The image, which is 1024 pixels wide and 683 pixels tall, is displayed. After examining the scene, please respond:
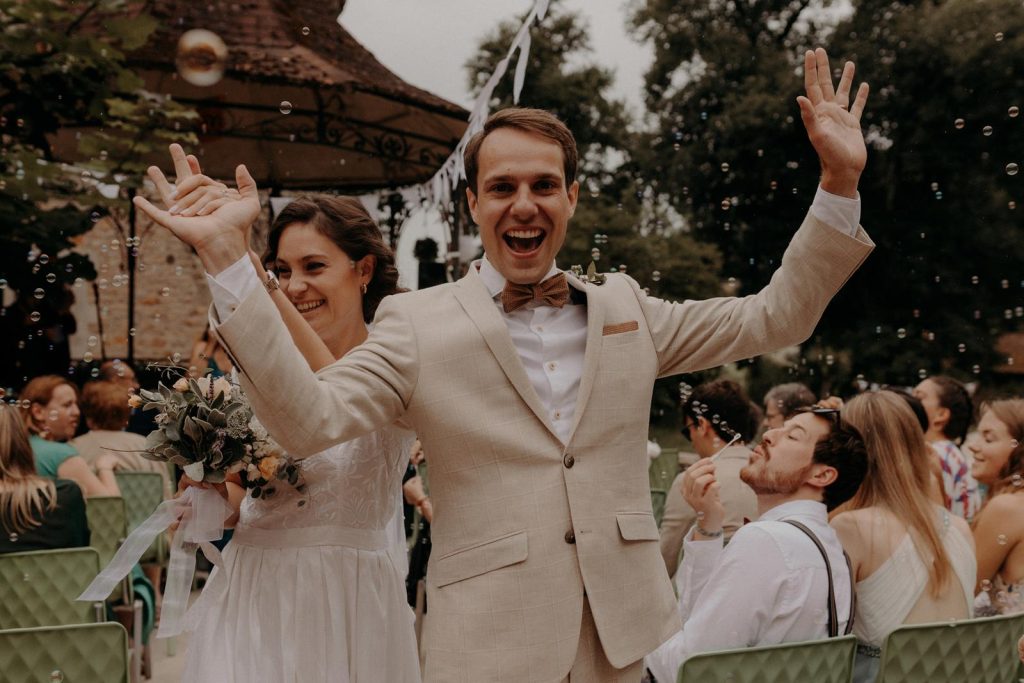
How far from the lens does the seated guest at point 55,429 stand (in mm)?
4754

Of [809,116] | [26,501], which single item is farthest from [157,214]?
[26,501]

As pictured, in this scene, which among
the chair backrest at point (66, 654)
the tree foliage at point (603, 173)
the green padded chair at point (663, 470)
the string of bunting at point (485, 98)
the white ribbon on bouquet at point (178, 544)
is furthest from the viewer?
the tree foliage at point (603, 173)

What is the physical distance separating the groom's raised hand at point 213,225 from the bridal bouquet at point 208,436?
68 centimetres

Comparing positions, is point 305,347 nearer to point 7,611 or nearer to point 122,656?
point 122,656

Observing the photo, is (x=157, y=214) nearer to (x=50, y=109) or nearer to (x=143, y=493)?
(x=143, y=493)

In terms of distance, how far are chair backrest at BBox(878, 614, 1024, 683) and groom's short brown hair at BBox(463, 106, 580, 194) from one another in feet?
4.76

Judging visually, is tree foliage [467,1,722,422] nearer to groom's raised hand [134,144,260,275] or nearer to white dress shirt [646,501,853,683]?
white dress shirt [646,501,853,683]

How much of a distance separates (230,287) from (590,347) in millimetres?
666

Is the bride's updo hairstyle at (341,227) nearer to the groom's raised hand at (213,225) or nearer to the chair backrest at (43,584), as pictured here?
the groom's raised hand at (213,225)

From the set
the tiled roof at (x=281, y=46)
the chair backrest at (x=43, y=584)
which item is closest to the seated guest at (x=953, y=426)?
the chair backrest at (x=43, y=584)

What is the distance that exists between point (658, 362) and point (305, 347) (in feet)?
2.77

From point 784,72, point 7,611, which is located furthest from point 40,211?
point 784,72

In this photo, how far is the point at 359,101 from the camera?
857 centimetres

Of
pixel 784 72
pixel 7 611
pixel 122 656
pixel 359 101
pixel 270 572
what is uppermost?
pixel 784 72
